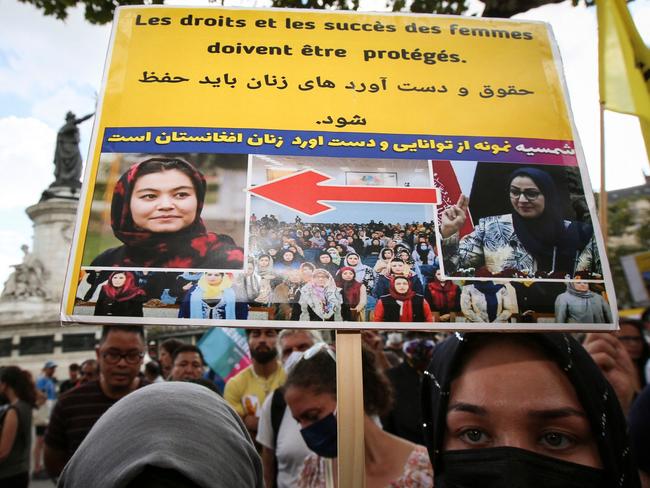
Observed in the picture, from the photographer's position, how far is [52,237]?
12.6m

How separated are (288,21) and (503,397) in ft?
4.58

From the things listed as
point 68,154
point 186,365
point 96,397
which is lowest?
point 96,397

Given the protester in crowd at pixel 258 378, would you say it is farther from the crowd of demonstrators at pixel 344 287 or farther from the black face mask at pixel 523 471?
the black face mask at pixel 523 471

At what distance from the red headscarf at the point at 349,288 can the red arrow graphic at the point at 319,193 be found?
201 millimetres

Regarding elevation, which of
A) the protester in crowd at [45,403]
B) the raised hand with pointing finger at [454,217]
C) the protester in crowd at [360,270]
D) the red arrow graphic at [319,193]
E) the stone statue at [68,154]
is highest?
the stone statue at [68,154]

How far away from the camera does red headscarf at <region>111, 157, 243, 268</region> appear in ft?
4.46

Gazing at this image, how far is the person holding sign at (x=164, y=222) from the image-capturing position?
4.47 ft

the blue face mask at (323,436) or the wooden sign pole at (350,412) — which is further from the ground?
the wooden sign pole at (350,412)

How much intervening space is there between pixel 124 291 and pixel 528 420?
3.74ft

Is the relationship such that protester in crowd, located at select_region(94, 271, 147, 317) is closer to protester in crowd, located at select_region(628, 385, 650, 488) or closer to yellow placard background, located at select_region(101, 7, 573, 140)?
yellow placard background, located at select_region(101, 7, 573, 140)

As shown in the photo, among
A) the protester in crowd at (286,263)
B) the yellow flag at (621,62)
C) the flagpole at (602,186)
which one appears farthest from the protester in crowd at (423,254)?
the yellow flag at (621,62)

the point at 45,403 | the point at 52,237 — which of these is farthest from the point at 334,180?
the point at 52,237

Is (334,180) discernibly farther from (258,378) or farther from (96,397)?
(258,378)

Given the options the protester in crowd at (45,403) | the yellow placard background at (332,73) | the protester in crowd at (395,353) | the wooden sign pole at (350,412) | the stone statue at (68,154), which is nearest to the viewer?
the wooden sign pole at (350,412)
